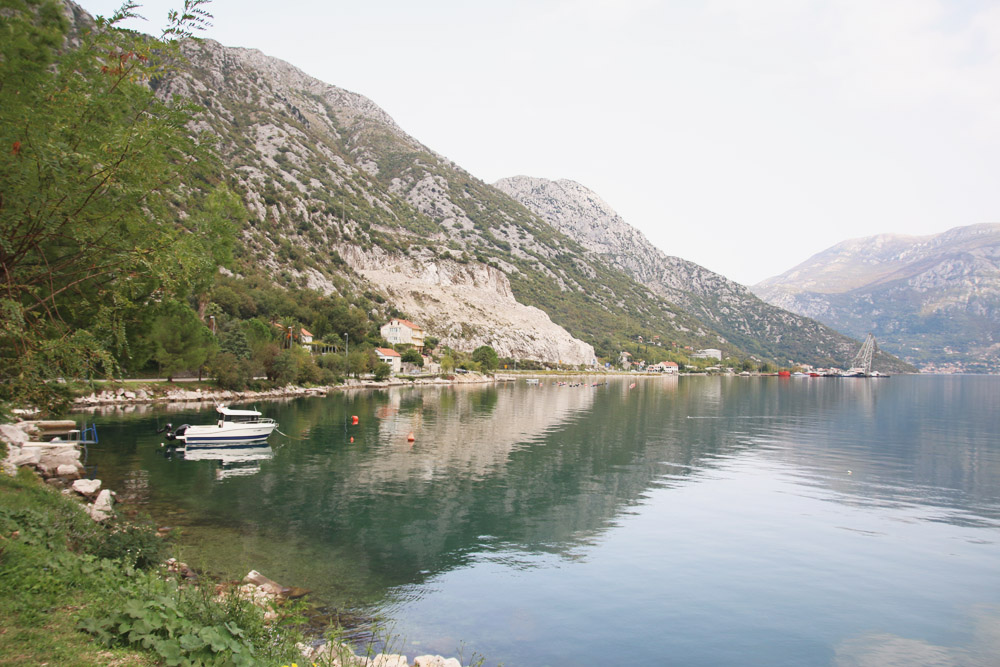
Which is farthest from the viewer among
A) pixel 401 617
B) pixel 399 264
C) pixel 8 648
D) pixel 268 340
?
pixel 399 264

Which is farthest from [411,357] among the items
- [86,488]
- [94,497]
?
[94,497]

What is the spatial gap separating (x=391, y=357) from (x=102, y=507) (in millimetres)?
105970

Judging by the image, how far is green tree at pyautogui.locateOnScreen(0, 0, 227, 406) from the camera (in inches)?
336

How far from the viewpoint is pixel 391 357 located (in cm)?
12575

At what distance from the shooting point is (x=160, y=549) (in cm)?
1520

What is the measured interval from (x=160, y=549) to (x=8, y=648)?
30.0 ft

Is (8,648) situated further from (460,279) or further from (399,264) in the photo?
(460,279)

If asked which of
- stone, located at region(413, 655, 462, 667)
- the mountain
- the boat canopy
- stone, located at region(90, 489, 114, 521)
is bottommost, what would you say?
stone, located at region(413, 655, 462, 667)

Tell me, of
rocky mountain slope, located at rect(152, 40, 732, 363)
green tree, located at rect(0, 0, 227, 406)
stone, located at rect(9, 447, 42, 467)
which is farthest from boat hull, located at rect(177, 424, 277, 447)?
rocky mountain slope, located at rect(152, 40, 732, 363)

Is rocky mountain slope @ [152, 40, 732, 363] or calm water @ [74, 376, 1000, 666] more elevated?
rocky mountain slope @ [152, 40, 732, 363]

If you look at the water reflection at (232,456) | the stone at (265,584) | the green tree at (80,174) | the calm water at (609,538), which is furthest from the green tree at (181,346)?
the green tree at (80,174)

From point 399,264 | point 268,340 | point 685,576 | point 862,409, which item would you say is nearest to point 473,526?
point 685,576

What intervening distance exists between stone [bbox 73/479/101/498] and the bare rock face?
434 ft

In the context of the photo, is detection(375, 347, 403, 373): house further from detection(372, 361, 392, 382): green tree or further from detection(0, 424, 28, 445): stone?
detection(0, 424, 28, 445): stone
